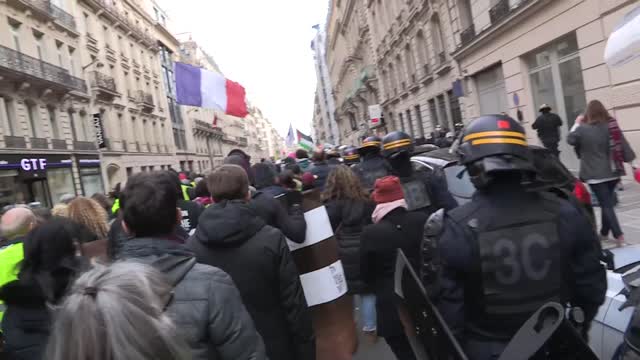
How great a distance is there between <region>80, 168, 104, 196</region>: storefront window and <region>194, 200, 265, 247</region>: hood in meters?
27.7

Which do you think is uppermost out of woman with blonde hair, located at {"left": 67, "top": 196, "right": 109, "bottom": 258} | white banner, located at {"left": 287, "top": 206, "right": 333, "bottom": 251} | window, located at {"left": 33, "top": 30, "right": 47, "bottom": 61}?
window, located at {"left": 33, "top": 30, "right": 47, "bottom": 61}

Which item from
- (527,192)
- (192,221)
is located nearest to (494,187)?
(527,192)

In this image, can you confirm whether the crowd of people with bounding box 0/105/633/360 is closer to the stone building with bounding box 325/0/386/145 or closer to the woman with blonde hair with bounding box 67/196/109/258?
the woman with blonde hair with bounding box 67/196/109/258

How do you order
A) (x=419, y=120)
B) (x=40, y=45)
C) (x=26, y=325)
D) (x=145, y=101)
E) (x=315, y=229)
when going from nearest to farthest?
(x=26, y=325) < (x=315, y=229) < (x=40, y=45) < (x=419, y=120) < (x=145, y=101)

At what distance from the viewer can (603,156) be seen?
6.04 meters

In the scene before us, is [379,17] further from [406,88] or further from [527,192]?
[527,192]

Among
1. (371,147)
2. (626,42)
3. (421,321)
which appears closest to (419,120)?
(371,147)

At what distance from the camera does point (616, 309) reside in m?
2.85

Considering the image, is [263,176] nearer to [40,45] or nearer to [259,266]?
[259,266]

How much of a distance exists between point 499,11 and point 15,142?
20.7 metres

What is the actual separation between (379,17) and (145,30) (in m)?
22.0

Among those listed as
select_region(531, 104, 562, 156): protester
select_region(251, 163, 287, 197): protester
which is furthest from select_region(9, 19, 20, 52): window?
select_region(531, 104, 562, 156): protester

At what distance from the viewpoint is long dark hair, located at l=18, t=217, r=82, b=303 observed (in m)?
2.72

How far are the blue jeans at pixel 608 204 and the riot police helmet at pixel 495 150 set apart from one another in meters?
4.88
